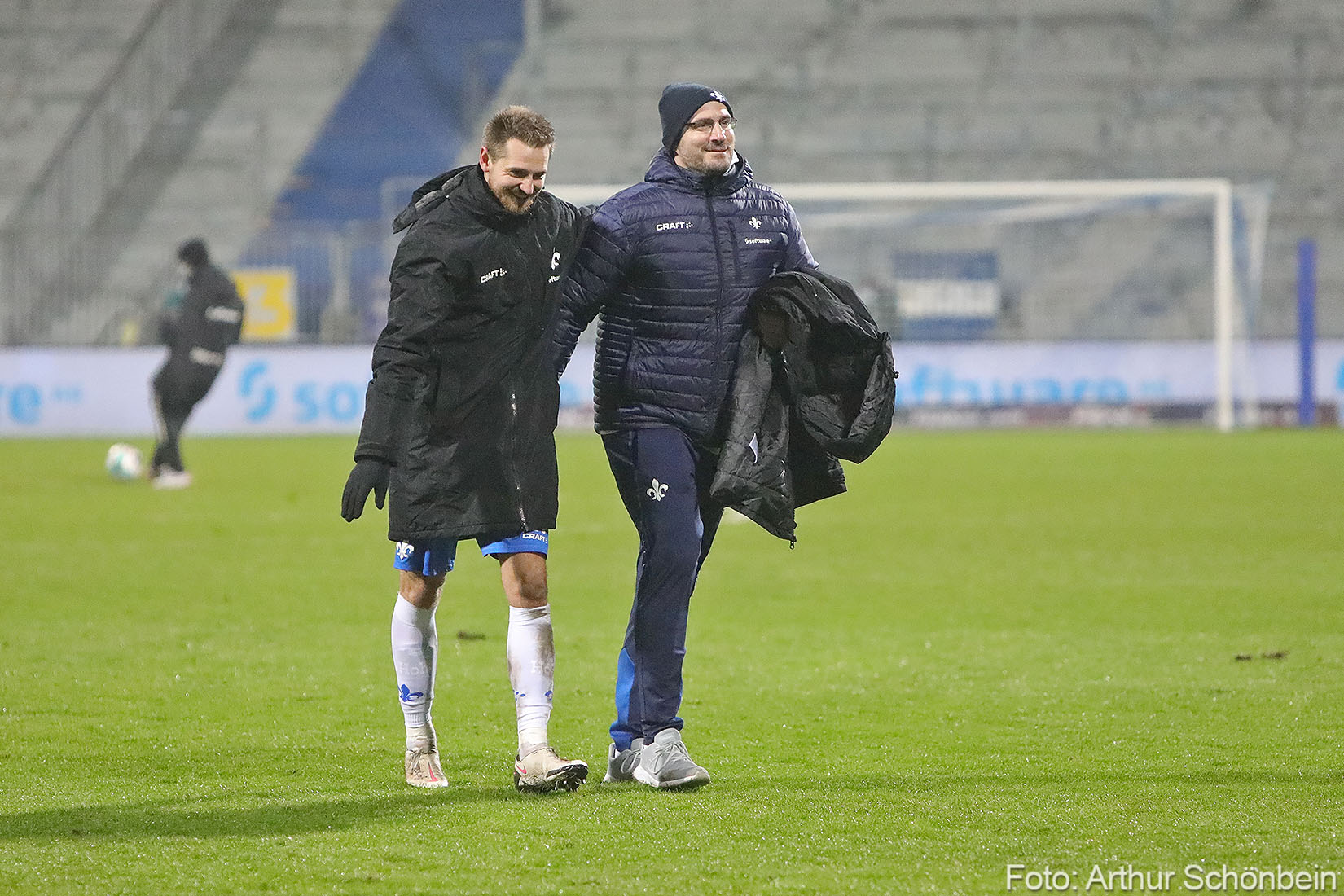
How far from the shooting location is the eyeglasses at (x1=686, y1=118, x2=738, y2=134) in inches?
201

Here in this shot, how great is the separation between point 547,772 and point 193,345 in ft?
42.0

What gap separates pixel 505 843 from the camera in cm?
433

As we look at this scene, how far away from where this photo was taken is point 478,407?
16.2ft

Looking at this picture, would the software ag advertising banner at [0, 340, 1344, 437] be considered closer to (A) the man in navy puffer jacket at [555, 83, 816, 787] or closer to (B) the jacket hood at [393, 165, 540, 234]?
(A) the man in navy puffer jacket at [555, 83, 816, 787]

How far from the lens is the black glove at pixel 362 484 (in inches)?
184

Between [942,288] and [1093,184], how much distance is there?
2537 mm

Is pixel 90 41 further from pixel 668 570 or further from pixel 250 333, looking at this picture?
pixel 668 570

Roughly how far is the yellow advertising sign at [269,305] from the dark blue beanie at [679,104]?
68.1 ft

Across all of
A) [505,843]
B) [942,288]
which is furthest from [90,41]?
[505,843]

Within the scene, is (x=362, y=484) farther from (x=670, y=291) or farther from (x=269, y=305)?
(x=269, y=305)

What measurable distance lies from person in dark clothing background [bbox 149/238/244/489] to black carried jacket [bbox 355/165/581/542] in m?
12.2

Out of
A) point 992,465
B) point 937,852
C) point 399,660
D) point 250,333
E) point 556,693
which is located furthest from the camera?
point 250,333

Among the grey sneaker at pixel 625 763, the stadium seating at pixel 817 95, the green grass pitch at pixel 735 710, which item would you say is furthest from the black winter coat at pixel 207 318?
the stadium seating at pixel 817 95

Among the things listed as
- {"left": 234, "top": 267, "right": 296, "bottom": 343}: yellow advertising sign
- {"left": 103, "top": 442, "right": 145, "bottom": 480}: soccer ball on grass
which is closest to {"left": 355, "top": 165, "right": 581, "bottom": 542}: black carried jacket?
{"left": 103, "top": 442, "right": 145, "bottom": 480}: soccer ball on grass
